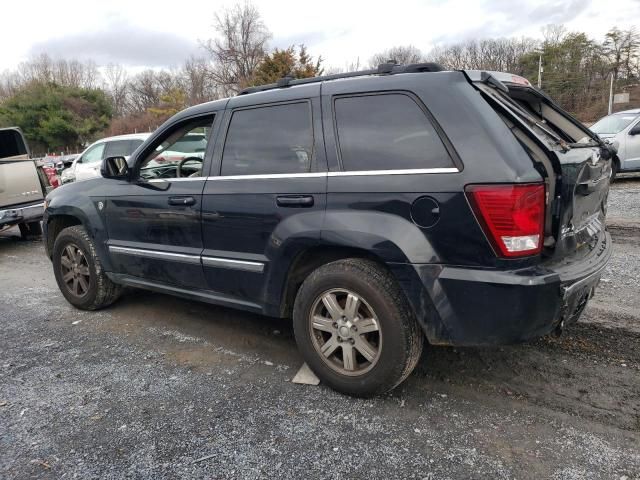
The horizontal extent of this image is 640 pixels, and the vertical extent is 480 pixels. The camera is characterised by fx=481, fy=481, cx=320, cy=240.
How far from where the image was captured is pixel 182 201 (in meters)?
3.61

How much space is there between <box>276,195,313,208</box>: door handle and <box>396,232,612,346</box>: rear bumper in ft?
2.45

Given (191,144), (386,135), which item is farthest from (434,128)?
(191,144)

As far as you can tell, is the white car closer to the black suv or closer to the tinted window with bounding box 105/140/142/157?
the tinted window with bounding box 105/140/142/157

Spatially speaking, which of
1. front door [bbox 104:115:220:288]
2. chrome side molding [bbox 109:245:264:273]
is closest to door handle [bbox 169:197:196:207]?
front door [bbox 104:115:220:288]

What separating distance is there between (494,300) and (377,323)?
2.18 ft

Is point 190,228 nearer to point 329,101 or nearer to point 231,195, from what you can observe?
point 231,195

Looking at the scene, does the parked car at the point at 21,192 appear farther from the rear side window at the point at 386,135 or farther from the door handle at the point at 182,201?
the rear side window at the point at 386,135

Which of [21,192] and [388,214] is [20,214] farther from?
[388,214]

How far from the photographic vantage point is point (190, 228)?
3.60 metres

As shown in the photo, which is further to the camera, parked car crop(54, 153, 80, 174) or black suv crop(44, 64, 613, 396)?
parked car crop(54, 153, 80, 174)

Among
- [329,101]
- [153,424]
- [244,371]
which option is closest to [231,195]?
[329,101]

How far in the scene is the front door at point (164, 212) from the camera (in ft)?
11.9

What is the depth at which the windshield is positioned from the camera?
36.0 ft

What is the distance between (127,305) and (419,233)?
3.51 m
